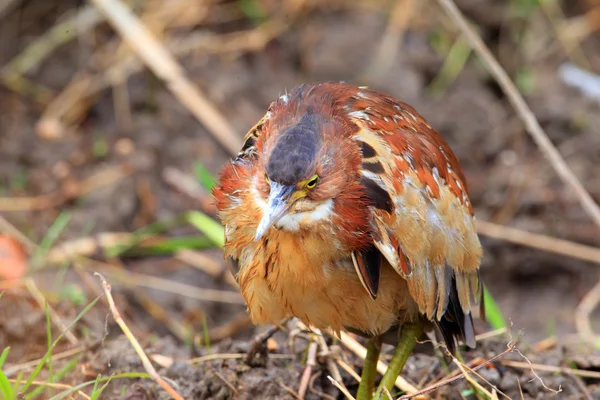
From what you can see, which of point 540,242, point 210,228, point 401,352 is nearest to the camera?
point 401,352

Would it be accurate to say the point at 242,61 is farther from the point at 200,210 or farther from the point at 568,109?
the point at 568,109

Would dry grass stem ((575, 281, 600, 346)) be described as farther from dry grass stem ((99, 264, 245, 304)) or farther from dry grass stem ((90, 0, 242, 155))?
dry grass stem ((90, 0, 242, 155))

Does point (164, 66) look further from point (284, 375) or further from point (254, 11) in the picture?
point (284, 375)

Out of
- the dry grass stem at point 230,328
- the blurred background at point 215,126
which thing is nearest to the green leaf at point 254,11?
the blurred background at point 215,126

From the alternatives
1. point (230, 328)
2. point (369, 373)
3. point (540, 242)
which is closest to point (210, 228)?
point (230, 328)

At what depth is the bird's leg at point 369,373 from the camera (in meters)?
3.50

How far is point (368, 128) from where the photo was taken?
3113 mm

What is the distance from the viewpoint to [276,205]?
274cm

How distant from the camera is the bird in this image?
113 inches

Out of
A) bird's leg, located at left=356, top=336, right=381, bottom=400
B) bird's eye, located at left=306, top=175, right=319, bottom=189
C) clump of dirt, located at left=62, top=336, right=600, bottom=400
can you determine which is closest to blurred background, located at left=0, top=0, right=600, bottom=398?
clump of dirt, located at left=62, top=336, right=600, bottom=400

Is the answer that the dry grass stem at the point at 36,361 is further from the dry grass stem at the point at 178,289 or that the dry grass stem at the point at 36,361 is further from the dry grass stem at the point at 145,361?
the dry grass stem at the point at 178,289

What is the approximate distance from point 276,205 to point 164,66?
12.3 feet

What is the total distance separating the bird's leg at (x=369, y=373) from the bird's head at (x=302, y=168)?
824mm

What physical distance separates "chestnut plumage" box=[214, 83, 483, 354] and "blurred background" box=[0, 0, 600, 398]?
76.5 inches
